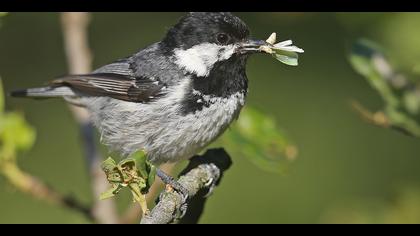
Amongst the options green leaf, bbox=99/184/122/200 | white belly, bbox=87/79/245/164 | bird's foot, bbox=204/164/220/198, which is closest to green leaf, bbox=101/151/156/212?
green leaf, bbox=99/184/122/200

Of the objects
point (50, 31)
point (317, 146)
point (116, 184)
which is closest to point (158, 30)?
point (50, 31)

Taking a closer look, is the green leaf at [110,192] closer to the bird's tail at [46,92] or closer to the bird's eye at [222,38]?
the bird's eye at [222,38]

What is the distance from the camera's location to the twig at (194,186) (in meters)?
2.28

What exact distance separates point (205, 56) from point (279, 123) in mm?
1441

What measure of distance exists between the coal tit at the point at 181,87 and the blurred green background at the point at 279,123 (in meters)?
0.68

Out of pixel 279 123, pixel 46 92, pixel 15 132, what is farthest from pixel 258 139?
pixel 279 123

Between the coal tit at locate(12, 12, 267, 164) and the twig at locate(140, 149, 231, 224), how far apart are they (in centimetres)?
13

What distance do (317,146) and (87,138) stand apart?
170cm

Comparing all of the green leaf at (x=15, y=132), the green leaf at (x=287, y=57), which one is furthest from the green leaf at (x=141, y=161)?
the green leaf at (x=287, y=57)

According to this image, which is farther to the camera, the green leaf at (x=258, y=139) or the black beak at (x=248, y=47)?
the black beak at (x=248, y=47)

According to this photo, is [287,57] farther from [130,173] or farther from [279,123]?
[279,123]

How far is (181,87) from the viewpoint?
3.31 metres

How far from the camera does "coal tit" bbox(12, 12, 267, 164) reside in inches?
128
